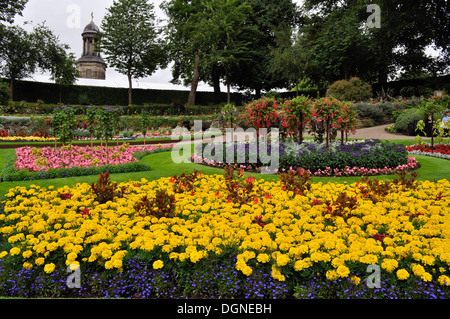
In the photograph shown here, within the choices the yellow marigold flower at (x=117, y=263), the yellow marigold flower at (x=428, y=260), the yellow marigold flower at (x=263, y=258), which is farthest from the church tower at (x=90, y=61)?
the yellow marigold flower at (x=428, y=260)

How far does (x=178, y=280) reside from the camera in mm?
2852

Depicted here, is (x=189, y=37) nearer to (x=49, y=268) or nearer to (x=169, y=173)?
(x=169, y=173)

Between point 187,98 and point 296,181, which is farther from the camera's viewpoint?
point 187,98

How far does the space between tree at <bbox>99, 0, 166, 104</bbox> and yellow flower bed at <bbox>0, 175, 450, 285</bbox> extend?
29.9 m

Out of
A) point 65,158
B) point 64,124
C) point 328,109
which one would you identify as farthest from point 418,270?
point 65,158

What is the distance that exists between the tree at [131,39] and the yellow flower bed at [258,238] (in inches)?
1177

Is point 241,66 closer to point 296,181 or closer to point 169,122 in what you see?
point 169,122

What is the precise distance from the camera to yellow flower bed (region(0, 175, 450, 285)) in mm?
2822

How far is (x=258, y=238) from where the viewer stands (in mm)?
3215

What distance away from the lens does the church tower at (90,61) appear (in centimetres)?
5188

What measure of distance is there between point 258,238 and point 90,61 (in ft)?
184
